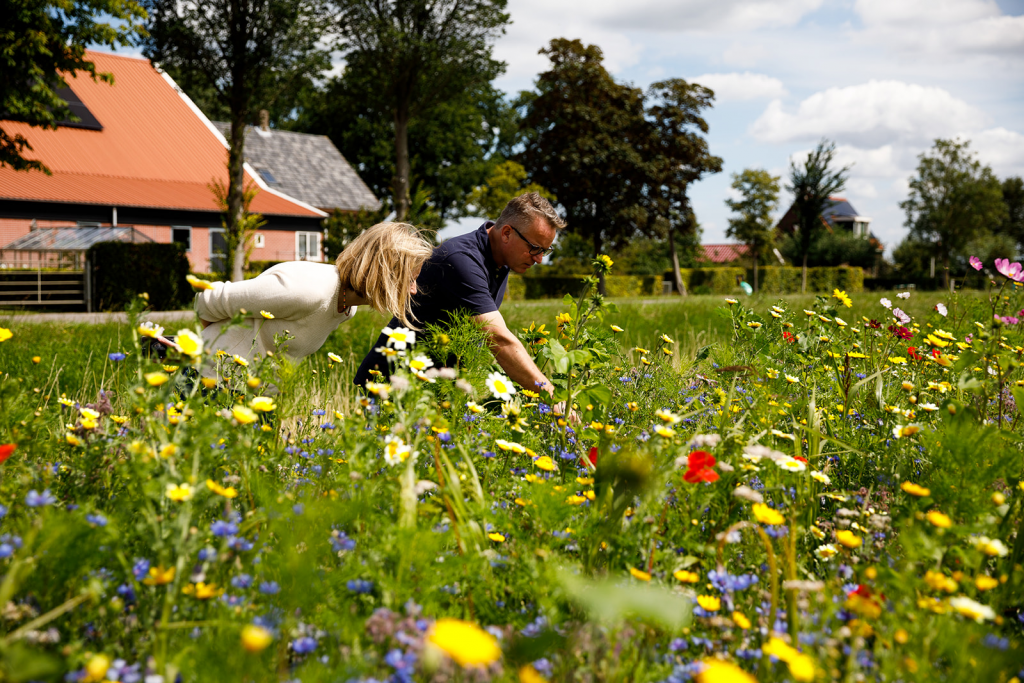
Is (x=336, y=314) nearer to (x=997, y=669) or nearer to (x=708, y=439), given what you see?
(x=708, y=439)

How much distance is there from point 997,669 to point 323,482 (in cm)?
152

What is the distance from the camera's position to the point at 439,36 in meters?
22.8

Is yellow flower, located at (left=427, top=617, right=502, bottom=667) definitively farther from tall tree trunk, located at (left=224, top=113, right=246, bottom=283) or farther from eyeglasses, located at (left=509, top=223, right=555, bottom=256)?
tall tree trunk, located at (left=224, top=113, right=246, bottom=283)

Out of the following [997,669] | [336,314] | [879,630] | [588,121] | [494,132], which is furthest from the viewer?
[494,132]

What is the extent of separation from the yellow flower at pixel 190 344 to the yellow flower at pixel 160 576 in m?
0.46

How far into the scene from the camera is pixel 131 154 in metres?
25.9

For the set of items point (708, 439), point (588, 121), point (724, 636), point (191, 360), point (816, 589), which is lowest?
point (724, 636)

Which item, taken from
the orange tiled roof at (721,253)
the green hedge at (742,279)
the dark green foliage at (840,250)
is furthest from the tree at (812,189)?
the orange tiled roof at (721,253)

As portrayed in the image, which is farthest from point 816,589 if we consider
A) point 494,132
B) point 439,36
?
point 494,132

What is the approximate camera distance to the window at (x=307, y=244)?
2923cm

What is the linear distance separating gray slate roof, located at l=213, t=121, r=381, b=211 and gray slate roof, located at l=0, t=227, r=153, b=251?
12118 mm

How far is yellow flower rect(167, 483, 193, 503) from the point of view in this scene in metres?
1.31

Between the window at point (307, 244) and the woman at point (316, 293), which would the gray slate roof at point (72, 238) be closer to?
the window at point (307, 244)

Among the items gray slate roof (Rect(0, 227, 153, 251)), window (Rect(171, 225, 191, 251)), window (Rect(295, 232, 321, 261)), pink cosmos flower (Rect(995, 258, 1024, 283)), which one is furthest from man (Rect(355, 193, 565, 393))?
window (Rect(295, 232, 321, 261))
